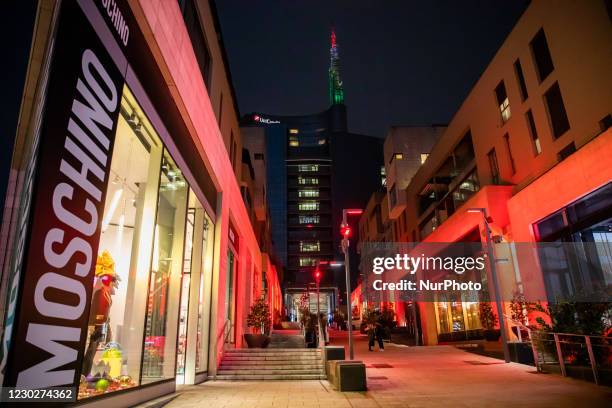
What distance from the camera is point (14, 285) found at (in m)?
4.07

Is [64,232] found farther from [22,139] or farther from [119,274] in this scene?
[119,274]

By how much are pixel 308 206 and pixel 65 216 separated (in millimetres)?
94091

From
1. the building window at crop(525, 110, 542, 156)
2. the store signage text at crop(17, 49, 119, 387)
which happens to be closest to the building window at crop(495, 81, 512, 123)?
the building window at crop(525, 110, 542, 156)

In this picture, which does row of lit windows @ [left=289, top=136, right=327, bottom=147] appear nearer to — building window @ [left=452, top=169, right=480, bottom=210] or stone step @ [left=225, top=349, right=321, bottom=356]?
building window @ [left=452, top=169, right=480, bottom=210]

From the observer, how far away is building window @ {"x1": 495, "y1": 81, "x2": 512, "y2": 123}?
22.0m

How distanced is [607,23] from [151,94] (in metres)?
16.0

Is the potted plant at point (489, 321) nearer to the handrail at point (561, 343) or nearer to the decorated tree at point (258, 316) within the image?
the handrail at point (561, 343)

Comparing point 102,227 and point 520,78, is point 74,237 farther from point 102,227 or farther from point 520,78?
point 520,78

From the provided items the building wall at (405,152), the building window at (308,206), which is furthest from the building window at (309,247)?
the building wall at (405,152)

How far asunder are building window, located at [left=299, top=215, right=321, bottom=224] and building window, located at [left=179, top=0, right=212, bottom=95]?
8431 centimetres

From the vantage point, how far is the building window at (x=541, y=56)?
18484mm

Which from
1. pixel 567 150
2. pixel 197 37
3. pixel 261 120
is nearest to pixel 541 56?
pixel 567 150

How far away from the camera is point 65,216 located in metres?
4.59

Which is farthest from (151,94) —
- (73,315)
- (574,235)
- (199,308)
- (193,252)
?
(574,235)
